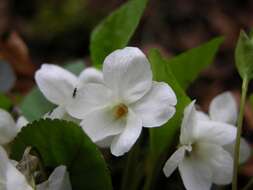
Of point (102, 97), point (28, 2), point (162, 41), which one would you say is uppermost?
point (102, 97)

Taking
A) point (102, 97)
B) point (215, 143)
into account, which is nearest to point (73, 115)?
point (102, 97)

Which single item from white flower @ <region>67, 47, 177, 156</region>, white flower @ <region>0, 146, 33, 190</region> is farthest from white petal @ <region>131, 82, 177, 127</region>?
white flower @ <region>0, 146, 33, 190</region>

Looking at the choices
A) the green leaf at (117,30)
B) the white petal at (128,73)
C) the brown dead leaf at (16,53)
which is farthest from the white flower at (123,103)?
the brown dead leaf at (16,53)

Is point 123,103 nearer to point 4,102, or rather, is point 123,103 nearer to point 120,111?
point 120,111

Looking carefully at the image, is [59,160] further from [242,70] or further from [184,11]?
[184,11]

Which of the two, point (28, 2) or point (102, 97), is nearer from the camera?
point (102, 97)

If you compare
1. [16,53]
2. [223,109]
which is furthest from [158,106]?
[16,53]
